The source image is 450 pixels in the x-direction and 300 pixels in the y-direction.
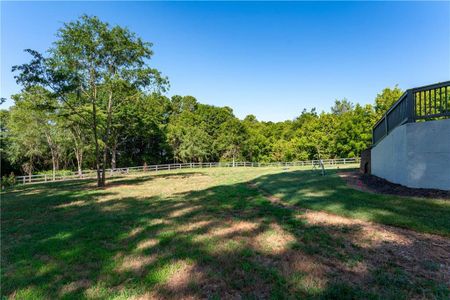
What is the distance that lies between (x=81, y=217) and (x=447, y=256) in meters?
8.18

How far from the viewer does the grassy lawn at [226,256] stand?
277cm

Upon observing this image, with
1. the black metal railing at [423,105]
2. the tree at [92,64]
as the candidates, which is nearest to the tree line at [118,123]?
the tree at [92,64]

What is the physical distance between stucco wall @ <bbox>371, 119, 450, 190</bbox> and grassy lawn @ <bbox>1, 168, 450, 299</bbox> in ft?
3.78

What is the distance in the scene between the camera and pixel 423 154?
6.58 m

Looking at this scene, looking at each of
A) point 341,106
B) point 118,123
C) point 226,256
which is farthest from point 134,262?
point 341,106

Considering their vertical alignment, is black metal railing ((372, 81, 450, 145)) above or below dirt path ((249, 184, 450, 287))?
above

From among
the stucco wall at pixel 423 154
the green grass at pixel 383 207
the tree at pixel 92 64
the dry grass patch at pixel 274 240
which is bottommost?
the dry grass patch at pixel 274 240

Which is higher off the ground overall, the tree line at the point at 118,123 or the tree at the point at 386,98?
the tree at the point at 386,98

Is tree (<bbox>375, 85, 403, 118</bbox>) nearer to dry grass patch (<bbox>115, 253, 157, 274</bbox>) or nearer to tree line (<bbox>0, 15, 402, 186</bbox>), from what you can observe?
tree line (<bbox>0, 15, 402, 186</bbox>)

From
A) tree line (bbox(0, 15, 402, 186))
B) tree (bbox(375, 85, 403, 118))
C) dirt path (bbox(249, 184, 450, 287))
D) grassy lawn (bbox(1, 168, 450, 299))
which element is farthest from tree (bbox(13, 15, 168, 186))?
tree (bbox(375, 85, 403, 118))

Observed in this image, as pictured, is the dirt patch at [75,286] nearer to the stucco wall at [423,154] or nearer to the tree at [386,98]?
the stucco wall at [423,154]

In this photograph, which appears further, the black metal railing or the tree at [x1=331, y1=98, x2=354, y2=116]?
the tree at [x1=331, y1=98, x2=354, y2=116]

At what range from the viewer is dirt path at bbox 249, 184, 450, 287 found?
10.0ft

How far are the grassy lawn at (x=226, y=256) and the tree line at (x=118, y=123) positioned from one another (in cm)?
1098
